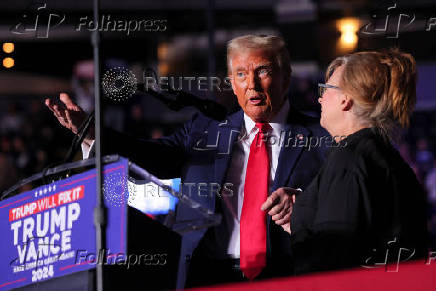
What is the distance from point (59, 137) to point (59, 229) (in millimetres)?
4815

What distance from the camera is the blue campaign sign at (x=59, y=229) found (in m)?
2.50

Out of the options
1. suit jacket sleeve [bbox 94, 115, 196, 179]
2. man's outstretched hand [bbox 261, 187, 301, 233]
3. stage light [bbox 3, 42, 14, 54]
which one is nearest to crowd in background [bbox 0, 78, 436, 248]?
stage light [bbox 3, 42, 14, 54]

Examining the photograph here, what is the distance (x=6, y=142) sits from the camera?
834cm

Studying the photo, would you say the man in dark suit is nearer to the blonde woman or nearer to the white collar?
the white collar

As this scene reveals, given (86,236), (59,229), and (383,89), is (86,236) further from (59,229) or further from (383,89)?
(383,89)

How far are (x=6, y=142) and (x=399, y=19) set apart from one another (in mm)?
5966

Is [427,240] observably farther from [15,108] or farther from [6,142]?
[15,108]

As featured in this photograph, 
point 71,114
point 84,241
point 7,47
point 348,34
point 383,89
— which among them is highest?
point 348,34

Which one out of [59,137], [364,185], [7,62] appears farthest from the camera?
[59,137]

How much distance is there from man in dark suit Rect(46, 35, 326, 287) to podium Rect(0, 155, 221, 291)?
0.29m

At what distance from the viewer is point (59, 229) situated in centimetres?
265

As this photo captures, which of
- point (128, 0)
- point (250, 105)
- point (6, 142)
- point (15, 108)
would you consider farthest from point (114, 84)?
point (128, 0)

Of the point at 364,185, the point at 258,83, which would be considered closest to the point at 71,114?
the point at 258,83

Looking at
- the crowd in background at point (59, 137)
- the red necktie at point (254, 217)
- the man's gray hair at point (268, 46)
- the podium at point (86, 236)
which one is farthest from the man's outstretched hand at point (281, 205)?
the crowd in background at point (59, 137)
